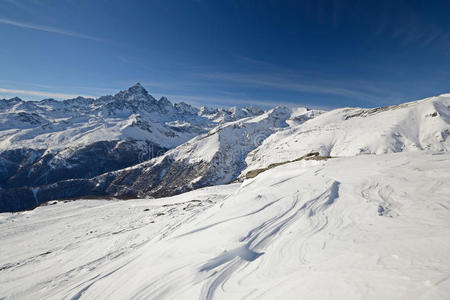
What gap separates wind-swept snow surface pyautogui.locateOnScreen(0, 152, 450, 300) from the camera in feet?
14.5

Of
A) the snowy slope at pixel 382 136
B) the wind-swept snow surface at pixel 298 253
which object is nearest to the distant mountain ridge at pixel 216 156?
the snowy slope at pixel 382 136

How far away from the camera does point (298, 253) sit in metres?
5.96

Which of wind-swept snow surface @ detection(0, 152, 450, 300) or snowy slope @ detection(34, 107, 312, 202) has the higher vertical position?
wind-swept snow surface @ detection(0, 152, 450, 300)

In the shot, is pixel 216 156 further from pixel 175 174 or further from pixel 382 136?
pixel 382 136

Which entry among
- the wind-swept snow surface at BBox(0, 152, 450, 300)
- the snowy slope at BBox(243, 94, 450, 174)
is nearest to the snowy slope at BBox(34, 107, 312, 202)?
the snowy slope at BBox(243, 94, 450, 174)

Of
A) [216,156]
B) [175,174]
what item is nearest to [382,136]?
[216,156]

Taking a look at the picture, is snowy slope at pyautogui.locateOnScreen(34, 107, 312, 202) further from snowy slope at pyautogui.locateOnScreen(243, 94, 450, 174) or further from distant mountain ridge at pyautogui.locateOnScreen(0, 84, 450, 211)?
snowy slope at pyautogui.locateOnScreen(243, 94, 450, 174)

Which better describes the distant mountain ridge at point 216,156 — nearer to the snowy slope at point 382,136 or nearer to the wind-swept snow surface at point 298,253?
the snowy slope at point 382,136

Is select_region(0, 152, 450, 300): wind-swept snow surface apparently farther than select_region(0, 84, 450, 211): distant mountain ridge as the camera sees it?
No

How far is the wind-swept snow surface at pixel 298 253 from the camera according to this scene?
14.5 ft

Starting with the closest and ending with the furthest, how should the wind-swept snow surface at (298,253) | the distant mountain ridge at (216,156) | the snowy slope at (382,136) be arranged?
1. the wind-swept snow surface at (298,253)
2. the snowy slope at (382,136)
3. the distant mountain ridge at (216,156)

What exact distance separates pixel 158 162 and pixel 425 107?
556 feet

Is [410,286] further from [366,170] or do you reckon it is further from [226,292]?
[366,170]

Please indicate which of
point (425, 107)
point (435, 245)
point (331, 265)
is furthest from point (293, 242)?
point (425, 107)
